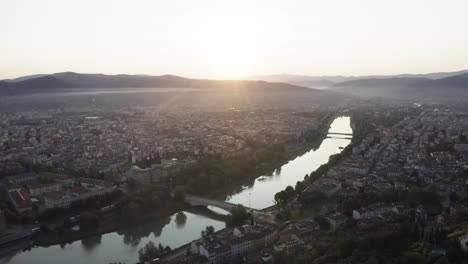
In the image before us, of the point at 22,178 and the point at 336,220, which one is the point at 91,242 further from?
the point at 22,178

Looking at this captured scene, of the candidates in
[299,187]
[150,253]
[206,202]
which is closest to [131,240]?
[150,253]

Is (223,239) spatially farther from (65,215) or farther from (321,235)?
(65,215)

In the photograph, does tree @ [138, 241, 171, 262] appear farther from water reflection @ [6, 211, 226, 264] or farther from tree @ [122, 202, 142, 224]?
tree @ [122, 202, 142, 224]

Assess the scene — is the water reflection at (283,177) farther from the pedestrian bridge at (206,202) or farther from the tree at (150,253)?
the tree at (150,253)

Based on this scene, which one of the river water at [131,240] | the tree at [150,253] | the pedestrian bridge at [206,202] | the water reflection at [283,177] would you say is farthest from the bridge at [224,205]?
the tree at [150,253]

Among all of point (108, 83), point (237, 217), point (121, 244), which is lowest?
point (121, 244)
